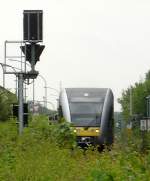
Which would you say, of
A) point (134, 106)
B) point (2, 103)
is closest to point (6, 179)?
point (2, 103)

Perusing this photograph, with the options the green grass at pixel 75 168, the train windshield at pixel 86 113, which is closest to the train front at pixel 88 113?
the train windshield at pixel 86 113

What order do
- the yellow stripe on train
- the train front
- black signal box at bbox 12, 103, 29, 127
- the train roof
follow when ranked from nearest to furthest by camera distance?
black signal box at bbox 12, 103, 29, 127 → the train front → the yellow stripe on train → the train roof

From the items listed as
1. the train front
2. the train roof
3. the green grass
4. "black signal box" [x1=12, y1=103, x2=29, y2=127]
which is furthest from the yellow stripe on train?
the green grass

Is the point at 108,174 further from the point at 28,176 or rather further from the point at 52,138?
the point at 52,138

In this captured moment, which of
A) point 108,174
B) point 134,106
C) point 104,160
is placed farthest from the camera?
point 134,106

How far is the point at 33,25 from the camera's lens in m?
20.3

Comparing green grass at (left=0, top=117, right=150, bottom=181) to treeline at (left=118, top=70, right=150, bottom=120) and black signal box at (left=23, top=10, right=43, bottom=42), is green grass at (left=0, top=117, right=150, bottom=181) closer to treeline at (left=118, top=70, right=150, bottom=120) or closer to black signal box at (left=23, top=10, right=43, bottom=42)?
black signal box at (left=23, top=10, right=43, bottom=42)

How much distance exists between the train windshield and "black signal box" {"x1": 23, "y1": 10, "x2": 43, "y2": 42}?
9731 mm

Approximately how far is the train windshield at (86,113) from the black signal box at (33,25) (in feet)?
31.9

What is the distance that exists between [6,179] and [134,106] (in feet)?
273

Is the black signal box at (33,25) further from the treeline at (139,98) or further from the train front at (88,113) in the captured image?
the treeline at (139,98)

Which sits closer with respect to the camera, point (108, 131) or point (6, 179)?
point (6, 179)

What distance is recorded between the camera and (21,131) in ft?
72.0

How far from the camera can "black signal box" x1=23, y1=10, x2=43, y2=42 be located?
20.3 m
